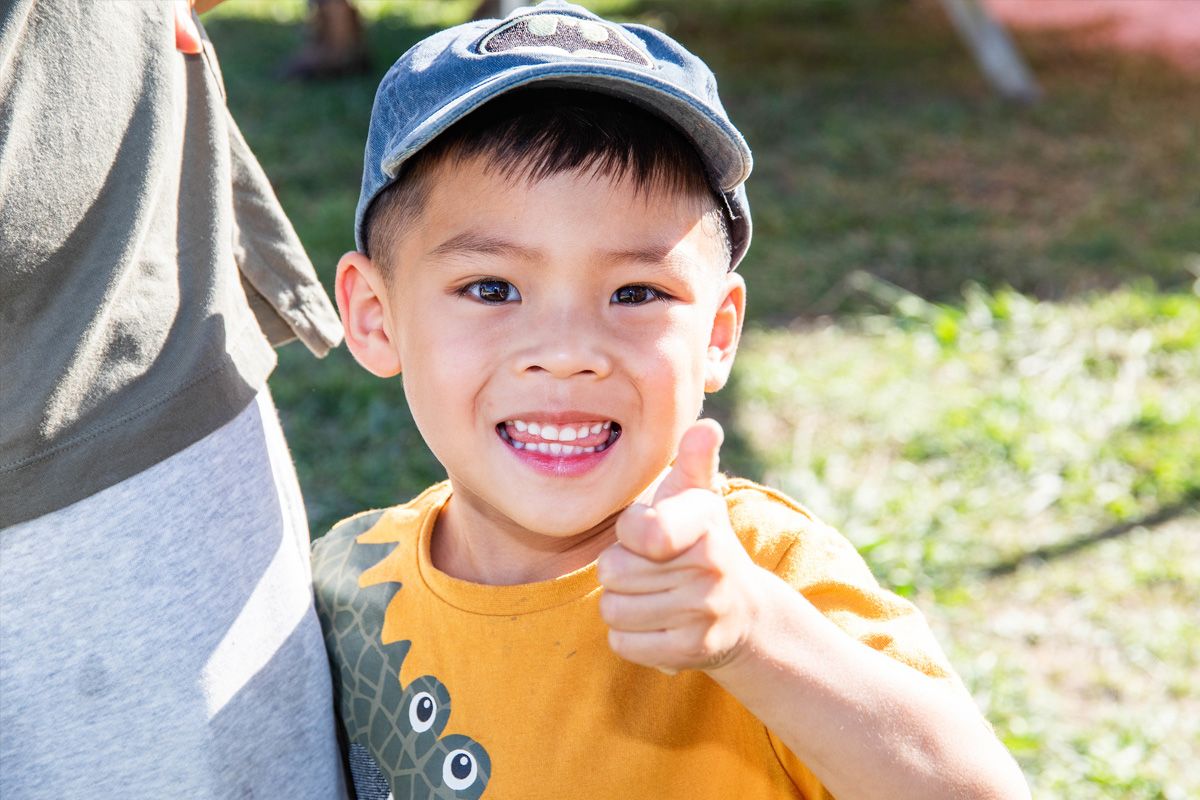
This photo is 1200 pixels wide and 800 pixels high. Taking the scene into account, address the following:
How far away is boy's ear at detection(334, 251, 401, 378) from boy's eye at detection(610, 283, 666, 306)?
34 centimetres

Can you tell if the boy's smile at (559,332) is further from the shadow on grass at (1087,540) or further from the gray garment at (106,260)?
the shadow on grass at (1087,540)

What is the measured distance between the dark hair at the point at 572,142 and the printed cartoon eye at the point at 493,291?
0.11m

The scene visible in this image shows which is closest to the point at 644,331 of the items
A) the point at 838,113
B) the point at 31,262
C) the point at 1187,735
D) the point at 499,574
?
the point at 499,574

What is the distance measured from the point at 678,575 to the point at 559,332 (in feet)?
1.13

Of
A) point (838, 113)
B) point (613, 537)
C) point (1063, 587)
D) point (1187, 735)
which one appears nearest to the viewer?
point (613, 537)

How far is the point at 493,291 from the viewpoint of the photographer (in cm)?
145

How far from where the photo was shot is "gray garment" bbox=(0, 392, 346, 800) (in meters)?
1.39

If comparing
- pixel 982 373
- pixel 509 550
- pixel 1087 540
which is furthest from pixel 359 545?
pixel 982 373

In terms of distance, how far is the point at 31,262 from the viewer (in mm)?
1367

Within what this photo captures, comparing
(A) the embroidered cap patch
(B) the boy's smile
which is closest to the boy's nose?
(B) the boy's smile

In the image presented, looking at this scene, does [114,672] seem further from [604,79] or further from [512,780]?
[604,79]

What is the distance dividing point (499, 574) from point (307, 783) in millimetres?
332

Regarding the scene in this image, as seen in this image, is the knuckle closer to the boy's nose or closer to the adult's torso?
the boy's nose

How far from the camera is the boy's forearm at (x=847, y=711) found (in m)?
1.22
